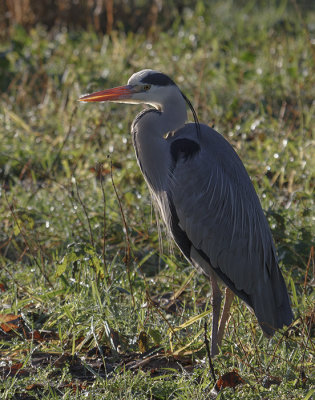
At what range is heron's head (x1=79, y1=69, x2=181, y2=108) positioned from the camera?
3404 millimetres

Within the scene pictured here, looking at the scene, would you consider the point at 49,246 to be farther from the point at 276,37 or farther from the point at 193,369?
the point at 276,37

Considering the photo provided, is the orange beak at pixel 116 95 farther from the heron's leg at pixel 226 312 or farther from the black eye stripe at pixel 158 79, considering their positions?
the heron's leg at pixel 226 312

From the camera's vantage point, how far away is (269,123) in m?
5.72

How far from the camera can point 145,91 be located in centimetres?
345

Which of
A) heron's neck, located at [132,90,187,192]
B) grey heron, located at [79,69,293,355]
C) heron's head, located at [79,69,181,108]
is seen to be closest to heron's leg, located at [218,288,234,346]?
grey heron, located at [79,69,293,355]

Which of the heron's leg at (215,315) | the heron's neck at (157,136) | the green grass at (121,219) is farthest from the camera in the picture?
the heron's neck at (157,136)

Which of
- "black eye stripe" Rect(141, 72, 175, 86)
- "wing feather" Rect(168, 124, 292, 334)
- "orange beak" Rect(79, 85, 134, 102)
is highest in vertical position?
"black eye stripe" Rect(141, 72, 175, 86)

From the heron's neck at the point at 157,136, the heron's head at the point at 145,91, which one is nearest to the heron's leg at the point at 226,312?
the heron's neck at the point at 157,136

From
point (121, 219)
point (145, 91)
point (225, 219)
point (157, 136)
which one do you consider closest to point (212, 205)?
point (225, 219)

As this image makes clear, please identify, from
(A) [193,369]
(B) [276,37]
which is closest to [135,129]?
(A) [193,369]

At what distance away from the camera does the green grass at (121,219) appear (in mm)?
3035

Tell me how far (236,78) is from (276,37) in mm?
1268

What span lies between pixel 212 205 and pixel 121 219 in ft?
3.59

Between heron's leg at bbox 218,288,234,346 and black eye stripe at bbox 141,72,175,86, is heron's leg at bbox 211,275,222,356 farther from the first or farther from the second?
black eye stripe at bbox 141,72,175,86
